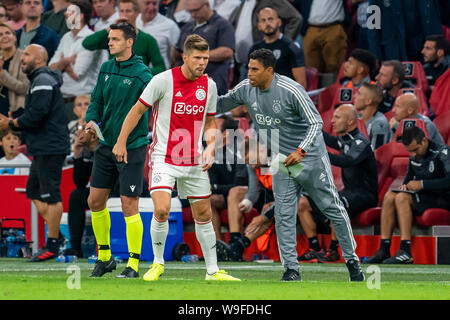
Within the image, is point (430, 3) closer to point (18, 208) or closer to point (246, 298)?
point (18, 208)

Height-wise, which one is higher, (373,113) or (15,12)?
(15,12)

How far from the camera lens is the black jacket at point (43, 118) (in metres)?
11.5

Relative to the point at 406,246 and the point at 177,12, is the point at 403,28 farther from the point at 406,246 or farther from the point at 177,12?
the point at 406,246

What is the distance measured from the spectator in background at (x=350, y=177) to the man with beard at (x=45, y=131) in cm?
301

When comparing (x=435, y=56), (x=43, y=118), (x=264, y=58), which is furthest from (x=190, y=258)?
(x=435, y=56)

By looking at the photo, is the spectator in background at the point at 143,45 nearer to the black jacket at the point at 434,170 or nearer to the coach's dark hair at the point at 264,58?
the black jacket at the point at 434,170

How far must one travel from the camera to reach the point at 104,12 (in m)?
15.2

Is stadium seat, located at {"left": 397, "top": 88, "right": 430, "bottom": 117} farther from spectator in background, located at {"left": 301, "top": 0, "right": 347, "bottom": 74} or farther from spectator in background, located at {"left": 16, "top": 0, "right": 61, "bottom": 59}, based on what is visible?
spectator in background, located at {"left": 16, "top": 0, "right": 61, "bottom": 59}

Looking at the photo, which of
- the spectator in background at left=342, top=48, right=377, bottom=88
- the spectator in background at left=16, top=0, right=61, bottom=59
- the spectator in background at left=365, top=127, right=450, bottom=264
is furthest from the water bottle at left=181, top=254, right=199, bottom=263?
the spectator in background at left=16, top=0, right=61, bottom=59

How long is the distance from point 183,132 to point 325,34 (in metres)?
6.85

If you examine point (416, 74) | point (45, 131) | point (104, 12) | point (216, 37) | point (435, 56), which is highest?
point (104, 12)

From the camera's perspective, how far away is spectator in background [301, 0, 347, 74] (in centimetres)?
1439

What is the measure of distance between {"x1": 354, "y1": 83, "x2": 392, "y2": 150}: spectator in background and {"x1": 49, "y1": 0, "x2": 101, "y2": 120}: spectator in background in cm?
431
